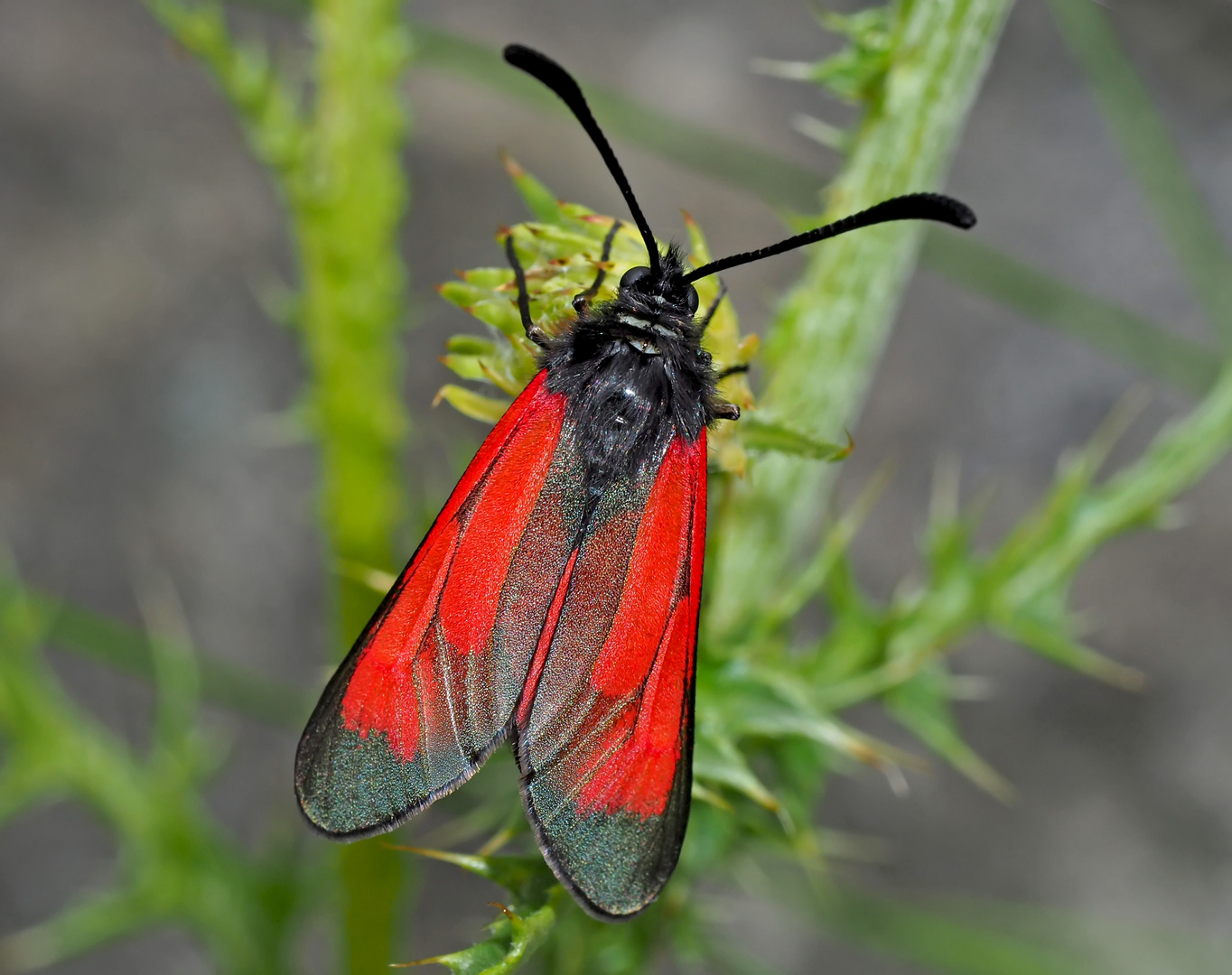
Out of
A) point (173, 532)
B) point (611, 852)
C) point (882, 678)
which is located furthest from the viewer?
point (173, 532)

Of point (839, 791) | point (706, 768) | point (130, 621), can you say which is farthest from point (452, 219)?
point (706, 768)

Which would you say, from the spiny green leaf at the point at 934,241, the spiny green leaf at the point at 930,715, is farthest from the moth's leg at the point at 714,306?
the spiny green leaf at the point at 934,241

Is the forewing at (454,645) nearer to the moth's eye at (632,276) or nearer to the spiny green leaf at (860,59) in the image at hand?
the moth's eye at (632,276)

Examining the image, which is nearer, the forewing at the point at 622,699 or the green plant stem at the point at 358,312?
the forewing at the point at 622,699

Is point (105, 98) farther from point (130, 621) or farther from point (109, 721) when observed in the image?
point (109, 721)

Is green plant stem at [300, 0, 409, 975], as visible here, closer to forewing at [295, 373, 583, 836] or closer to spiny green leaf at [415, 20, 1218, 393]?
forewing at [295, 373, 583, 836]

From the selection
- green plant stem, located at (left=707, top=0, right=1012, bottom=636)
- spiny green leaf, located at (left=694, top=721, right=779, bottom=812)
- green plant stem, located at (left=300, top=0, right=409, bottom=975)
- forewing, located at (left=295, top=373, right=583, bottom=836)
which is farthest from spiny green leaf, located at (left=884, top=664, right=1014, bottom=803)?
green plant stem, located at (left=300, top=0, right=409, bottom=975)
